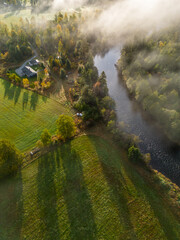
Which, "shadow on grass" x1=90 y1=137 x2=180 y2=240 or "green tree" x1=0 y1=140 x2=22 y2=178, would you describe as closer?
"shadow on grass" x1=90 y1=137 x2=180 y2=240

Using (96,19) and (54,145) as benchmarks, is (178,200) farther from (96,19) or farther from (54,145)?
(96,19)

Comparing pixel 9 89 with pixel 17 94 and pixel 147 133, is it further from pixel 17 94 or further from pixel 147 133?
pixel 147 133

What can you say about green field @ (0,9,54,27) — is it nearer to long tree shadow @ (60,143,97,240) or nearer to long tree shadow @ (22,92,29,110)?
long tree shadow @ (22,92,29,110)

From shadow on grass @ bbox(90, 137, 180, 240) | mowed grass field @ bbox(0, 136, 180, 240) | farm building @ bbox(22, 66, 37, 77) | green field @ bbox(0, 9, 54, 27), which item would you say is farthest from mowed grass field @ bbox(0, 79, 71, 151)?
green field @ bbox(0, 9, 54, 27)

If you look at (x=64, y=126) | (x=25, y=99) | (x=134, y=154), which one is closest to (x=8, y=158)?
(x=64, y=126)

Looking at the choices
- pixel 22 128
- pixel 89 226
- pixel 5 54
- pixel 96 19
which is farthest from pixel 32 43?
pixel 89 226

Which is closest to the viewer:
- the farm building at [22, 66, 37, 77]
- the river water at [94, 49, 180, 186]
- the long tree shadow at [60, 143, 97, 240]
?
the long tree shadow at [60, 143, 97, 240]

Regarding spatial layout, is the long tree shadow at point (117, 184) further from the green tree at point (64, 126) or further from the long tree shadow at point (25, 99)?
the long tree shadow at point (25, 99)
